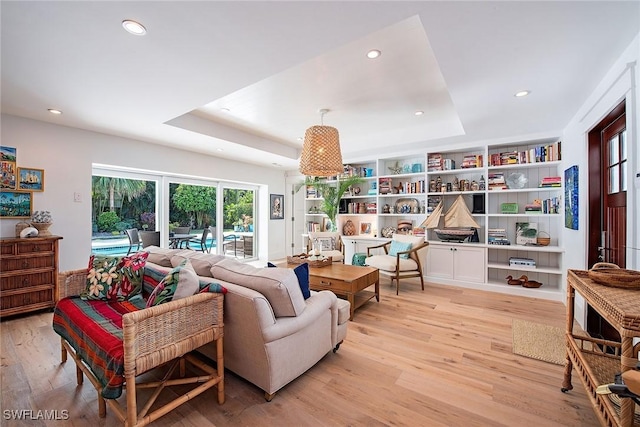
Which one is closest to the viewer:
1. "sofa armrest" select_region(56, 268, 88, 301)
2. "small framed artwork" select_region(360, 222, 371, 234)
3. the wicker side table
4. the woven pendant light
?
the wicker side table

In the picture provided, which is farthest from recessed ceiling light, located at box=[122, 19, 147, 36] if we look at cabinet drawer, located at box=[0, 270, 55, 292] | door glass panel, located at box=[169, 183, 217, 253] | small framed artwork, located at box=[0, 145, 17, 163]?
door glass panel, located at box=[169, 183, 217, 253]

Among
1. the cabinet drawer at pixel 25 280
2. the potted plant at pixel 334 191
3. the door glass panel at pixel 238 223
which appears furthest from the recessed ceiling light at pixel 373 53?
the door glass panel at pixel 238 223

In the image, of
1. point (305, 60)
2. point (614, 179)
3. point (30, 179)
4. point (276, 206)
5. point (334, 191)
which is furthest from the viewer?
point (276, 206)

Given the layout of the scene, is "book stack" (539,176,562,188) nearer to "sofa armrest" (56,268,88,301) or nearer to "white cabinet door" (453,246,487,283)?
"white cabinet door" (453,246,487,283)

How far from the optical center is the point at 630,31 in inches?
67.9

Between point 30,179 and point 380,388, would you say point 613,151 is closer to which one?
point 380,388

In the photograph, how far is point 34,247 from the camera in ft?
10.2

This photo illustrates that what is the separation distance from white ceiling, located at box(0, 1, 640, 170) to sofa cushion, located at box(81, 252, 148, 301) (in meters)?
1.54

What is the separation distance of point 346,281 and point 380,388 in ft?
4.14

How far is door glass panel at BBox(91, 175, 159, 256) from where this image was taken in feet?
13.4

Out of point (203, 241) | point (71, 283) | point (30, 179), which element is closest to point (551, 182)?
point (71, 283)

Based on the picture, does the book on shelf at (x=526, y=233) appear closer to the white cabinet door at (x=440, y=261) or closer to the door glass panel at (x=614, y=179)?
the white cabinet door at (x=440, y=261)

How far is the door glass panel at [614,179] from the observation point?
2424mm

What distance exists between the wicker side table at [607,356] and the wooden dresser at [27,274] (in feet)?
15.7
